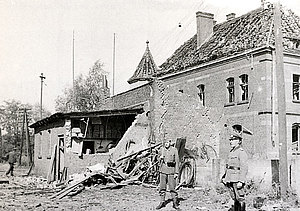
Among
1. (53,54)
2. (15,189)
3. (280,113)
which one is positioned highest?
(53,54)

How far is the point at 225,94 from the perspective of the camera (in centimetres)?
2977

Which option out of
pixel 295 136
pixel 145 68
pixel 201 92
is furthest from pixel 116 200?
pixel 145 68

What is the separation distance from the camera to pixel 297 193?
14859mm

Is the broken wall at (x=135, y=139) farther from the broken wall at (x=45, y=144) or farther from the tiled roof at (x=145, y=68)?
the tiled roof at (x=145, y=68)

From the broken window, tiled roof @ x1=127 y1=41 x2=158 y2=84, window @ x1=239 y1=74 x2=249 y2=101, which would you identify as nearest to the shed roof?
window @ x1=239 y1=74 x2=249 y2=101

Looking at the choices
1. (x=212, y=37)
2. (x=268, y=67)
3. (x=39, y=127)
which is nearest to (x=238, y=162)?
(x=268, y=67)

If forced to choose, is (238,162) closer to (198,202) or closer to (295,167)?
(198,202)

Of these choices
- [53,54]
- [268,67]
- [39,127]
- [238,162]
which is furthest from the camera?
[39,127]

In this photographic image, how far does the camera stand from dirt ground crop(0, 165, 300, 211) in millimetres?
13375

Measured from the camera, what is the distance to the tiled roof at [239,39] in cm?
2766

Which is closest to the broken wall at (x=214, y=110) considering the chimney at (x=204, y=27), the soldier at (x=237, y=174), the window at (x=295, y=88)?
the window at (x=295, y=88)

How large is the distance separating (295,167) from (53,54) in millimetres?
9054

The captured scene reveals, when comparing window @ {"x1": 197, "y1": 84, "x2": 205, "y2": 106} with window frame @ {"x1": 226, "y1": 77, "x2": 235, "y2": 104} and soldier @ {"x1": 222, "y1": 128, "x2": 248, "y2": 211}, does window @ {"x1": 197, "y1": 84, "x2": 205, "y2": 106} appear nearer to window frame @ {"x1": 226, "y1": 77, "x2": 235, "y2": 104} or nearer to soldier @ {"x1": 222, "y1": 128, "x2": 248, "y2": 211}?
window frame @ {"x1": 226, "y1": 77, "x2": 235, "y2": 104}

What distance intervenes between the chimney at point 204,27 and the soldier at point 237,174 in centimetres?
2475
